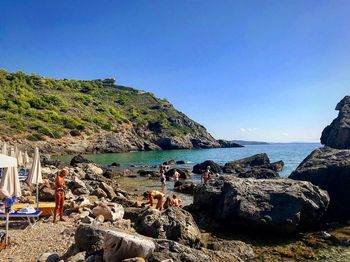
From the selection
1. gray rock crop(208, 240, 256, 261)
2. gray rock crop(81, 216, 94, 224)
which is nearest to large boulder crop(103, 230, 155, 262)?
gray rock crop(208, 240, 256, 261)

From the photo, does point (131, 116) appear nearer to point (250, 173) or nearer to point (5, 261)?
point (250, 173)

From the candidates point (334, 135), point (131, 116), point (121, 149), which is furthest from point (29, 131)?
point (334, 135)

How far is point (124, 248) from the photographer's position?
23.6ft

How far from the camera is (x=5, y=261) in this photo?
9555 millimetres

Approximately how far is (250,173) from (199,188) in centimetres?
2456

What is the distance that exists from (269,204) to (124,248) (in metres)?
11.2

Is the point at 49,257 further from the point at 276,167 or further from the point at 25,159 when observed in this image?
the point at 276,167

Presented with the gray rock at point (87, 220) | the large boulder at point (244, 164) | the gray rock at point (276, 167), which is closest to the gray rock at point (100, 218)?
the gray rock at point (87, 220)

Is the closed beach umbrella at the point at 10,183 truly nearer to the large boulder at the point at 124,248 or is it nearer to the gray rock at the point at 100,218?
the gray rock at the point at 100,218

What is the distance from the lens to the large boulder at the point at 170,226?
12.5 meters

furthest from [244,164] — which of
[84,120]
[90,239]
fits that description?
[84,120]

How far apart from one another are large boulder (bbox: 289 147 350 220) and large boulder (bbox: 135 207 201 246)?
34.7ft

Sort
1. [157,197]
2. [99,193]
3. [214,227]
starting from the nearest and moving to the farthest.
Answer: [214,227]
[157,197]
[99,193]

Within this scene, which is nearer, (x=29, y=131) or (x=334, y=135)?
(x=29, y=131)
